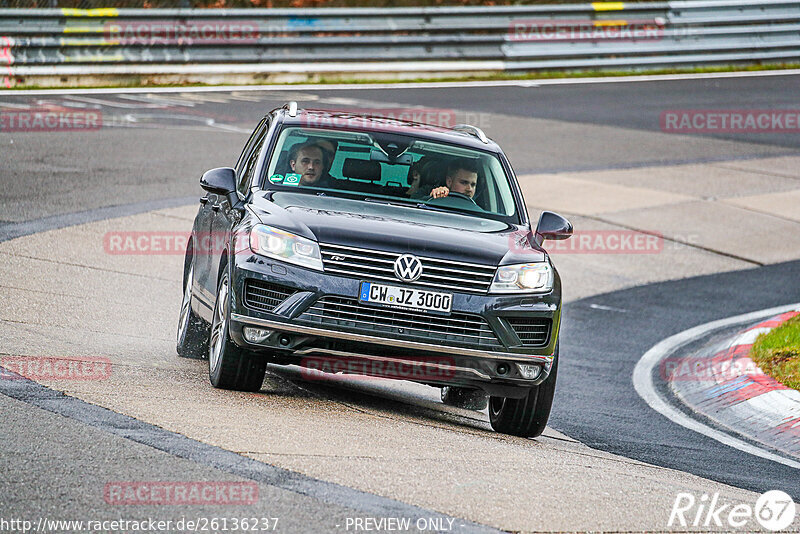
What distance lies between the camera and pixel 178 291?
1219 cm

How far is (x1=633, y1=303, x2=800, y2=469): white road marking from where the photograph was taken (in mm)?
8680

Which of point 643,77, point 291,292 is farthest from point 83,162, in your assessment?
point 643,77

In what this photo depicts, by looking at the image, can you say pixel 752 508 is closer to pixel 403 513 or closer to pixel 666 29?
pixel 403 513

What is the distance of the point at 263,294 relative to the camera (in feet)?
24.1

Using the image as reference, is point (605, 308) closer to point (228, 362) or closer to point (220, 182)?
point (220, 182)

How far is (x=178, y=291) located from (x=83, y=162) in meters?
5.56

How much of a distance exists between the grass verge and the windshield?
2801mm

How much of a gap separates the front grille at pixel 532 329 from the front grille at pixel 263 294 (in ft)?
4.17
